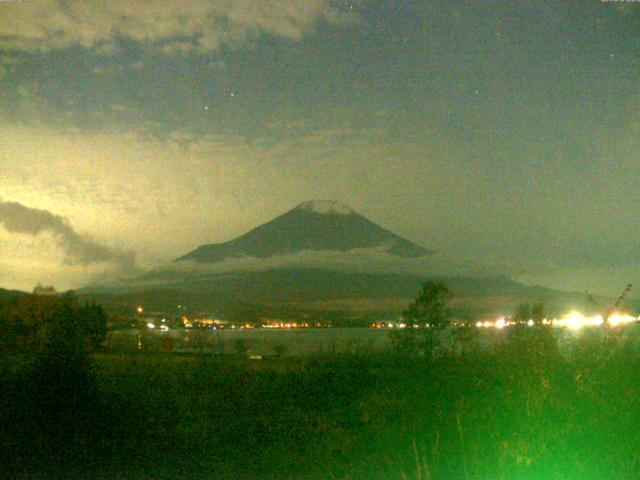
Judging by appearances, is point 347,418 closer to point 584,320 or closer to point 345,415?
point 345,415

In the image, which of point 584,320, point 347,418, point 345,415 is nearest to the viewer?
point 584,320

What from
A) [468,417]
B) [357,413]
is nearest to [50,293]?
[357,413]

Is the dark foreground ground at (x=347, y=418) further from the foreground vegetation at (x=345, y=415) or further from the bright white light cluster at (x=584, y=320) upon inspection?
the bright white light cluster at (x=584, y=320)

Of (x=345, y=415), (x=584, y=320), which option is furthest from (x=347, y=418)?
(x=584, y=320)

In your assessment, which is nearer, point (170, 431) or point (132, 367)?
point (170, 431)

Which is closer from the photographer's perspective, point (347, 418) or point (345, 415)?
point (347, 418)

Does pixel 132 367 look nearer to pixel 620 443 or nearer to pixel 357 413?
pixel 357 413

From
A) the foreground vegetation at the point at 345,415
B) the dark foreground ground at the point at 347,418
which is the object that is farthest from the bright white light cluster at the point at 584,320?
the dark foreground ground at the point at 347,418

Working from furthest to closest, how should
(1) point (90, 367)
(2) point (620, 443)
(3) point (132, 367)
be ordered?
(3) point (132, 367), (1) point (90, 367), (2) point (620, 443)
